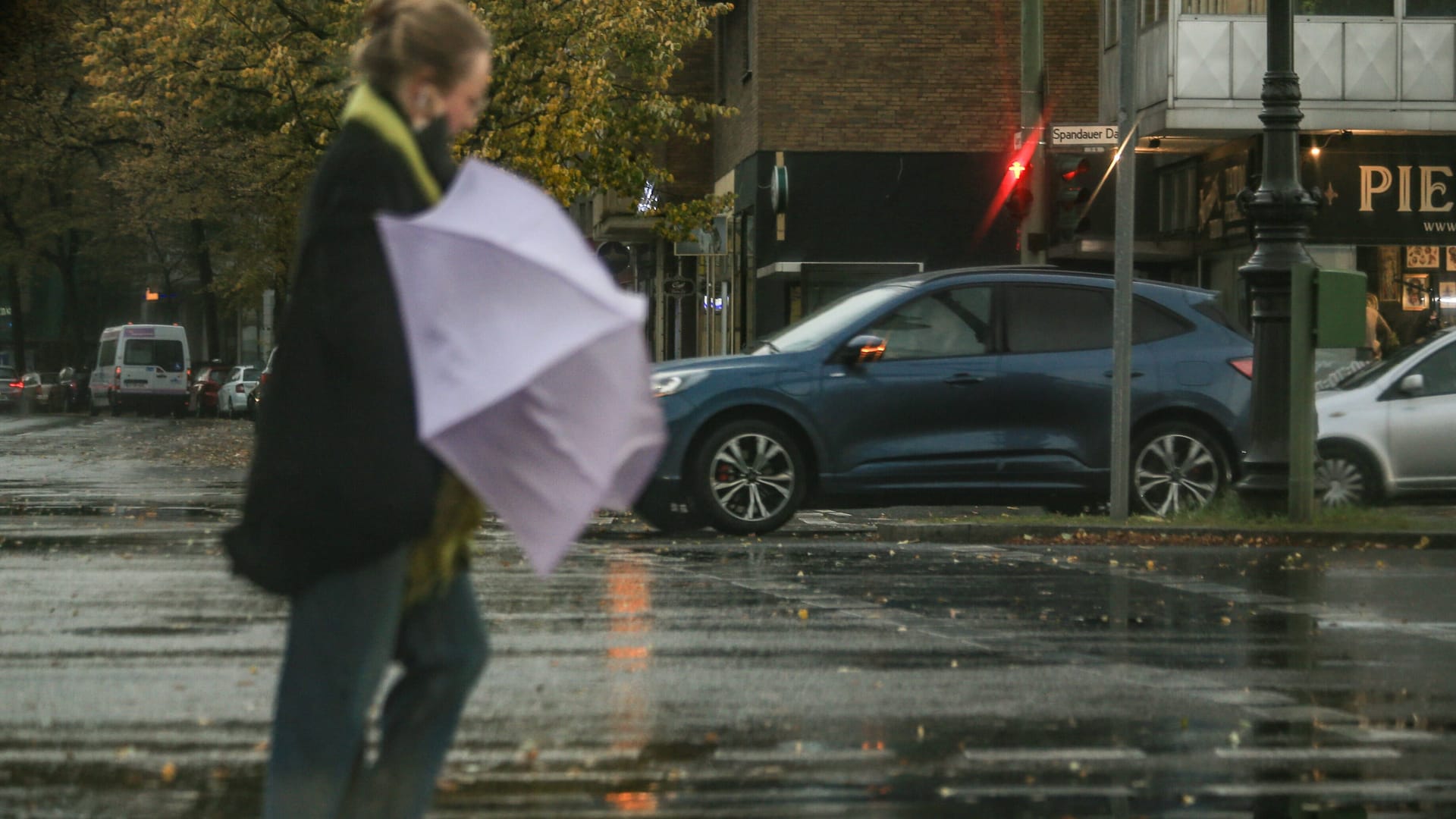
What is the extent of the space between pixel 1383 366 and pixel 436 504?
45.4 feet

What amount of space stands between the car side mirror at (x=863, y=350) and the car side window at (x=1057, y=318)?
97 centimetres

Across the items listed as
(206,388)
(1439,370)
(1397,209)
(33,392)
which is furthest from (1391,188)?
(33,392)

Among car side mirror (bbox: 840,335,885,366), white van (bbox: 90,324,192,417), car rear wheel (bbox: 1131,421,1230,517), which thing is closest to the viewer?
car side mirror (bbox: 840,335,885,366)

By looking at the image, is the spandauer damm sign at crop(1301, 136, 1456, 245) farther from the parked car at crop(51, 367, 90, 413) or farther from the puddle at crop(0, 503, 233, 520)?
the parked car at crop(51, 367, 90, 413)

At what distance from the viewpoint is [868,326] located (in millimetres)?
13695

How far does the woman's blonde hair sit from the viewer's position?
3.97m

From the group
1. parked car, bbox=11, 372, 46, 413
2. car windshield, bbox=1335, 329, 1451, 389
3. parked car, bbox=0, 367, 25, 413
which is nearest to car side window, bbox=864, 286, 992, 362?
car windshield, bbox=1335, 329, 1451, 389

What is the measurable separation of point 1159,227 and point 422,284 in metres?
27.2

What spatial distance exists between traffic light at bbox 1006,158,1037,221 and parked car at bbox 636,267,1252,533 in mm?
5642

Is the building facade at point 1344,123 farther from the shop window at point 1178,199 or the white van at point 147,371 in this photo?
the white van at point 147,371

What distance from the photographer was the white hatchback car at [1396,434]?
1598 centimetres

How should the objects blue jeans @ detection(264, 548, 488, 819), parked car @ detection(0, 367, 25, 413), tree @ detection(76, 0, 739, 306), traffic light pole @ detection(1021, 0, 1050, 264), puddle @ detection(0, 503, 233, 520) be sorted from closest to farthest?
blue jeans @ detection(264, 548, 488, 819) → puddle @ detection(0, 503, 233, 520) → traffic light pole @ detection(1021, 0, 1050, 264) → tree @ detection(76, 0, 739, 306) → parked car @ detection(0, 367, 25, 413)

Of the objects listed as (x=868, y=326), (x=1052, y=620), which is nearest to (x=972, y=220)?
(x=868, y=326)

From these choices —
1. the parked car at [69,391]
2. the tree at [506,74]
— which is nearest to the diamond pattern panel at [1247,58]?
the tree at [506,74]
